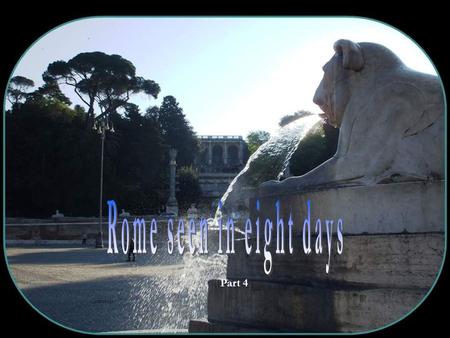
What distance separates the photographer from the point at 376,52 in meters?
4.61

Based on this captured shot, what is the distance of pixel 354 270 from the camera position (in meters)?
3.87

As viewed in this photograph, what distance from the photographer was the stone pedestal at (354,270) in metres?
3.62

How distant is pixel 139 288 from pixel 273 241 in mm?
5971

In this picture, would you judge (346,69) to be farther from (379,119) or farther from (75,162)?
(75,162)

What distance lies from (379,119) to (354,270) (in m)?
1.23

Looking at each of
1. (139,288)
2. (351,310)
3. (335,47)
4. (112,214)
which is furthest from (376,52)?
(139,288)

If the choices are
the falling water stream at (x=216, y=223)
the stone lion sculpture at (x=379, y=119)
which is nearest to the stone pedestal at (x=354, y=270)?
the stone lion sculpture at (x=379, y=119)

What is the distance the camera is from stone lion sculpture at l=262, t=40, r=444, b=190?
409 centimetres

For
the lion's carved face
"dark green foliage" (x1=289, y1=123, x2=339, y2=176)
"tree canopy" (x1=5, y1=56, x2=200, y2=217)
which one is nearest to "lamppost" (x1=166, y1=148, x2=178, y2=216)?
"tree canopy" (x1=5, y1=56, x2=200, y2=217)

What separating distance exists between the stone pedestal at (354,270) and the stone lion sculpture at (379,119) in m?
0.19

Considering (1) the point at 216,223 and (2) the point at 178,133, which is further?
(2) the point at 178,133

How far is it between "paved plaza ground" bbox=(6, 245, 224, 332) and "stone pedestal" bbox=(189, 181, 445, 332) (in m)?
1.56

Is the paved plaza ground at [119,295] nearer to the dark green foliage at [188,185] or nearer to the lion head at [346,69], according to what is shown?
the lion head at [346,69]

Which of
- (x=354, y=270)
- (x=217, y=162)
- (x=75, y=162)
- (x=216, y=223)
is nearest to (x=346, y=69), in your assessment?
(x=354, y=270)
